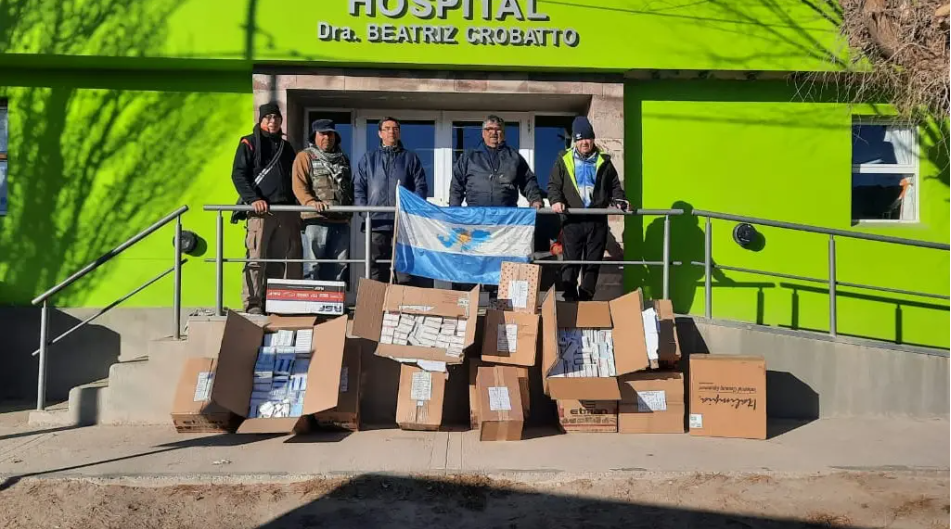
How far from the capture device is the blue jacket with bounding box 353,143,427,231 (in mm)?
6430

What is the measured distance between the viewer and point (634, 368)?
540cm

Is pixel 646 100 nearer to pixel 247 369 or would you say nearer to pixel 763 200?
pixel 763 200

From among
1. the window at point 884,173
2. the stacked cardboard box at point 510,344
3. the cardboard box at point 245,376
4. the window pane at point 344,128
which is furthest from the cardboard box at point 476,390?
the window at point 884,173

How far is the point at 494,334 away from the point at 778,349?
2646 mm

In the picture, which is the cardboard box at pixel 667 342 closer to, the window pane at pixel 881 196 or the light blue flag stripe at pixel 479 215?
the light blue flag stripe at pixel 479 215

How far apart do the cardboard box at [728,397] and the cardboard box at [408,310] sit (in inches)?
73.5

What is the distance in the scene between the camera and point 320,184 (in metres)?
6.34

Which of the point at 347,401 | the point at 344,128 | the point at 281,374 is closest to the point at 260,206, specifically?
the point at 281,374

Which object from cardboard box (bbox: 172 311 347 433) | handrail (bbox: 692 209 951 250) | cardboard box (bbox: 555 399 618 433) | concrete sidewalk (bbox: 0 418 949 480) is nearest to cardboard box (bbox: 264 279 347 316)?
cardboard box (bbox: 172 311 347 433)

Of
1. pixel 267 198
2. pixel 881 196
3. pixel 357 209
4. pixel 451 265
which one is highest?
pixel 881 196

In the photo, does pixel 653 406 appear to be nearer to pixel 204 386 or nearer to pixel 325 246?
pixel 325 246

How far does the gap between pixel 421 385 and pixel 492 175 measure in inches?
83.1

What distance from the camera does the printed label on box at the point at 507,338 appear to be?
18.3 ft

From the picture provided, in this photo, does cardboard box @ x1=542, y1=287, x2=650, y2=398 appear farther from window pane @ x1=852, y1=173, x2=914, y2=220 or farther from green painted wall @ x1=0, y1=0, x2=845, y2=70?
window pane @ x1=852, y1=173, x2=914, y2=220
